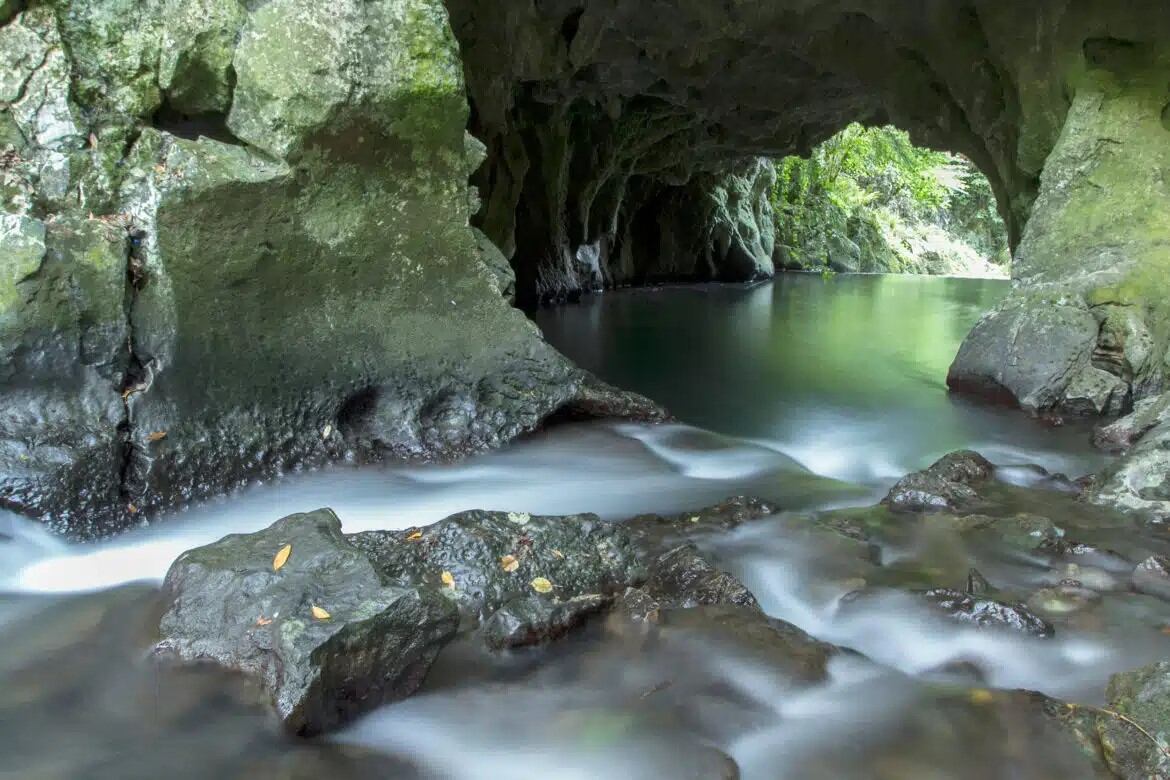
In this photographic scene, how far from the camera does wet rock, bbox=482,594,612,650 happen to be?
2.92 metres

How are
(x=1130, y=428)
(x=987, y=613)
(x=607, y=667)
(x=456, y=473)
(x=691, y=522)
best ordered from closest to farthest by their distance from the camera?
(x=607, y=667), (x=987, y=613), (x=691, y=522), (x=456, y=473), (x=1130, y=428)

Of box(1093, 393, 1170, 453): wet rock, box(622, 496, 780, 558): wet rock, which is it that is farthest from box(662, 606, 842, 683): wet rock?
box(1093, 393, 1170, 453): wet rock

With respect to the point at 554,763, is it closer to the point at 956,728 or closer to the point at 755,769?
the point at 755,769

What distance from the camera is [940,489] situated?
178 inches

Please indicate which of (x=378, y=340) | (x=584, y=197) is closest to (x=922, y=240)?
(x=584, y=197)

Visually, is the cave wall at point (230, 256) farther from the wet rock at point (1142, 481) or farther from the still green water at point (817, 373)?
the wet rock at point (1142, 481)

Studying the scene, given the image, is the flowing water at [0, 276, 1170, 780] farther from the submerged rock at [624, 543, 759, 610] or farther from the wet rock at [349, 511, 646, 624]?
the wet rock at [349, 511, 646, 624]

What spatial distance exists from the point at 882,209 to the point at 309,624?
36755 millimetres

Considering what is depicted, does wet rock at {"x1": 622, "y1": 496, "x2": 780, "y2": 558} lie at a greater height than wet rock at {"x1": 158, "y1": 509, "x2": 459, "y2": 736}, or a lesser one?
lesser

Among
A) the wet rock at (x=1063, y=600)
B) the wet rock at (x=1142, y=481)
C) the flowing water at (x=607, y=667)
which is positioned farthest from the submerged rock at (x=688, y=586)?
the wet rock at (x=1142, y=481)

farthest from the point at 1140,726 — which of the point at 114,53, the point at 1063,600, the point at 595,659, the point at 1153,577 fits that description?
the point at 114,53

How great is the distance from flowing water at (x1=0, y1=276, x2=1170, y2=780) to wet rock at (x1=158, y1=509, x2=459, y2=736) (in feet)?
0.26

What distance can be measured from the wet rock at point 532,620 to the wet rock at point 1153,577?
84.9 inches

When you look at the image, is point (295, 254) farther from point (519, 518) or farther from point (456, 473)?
point (519, 518)
